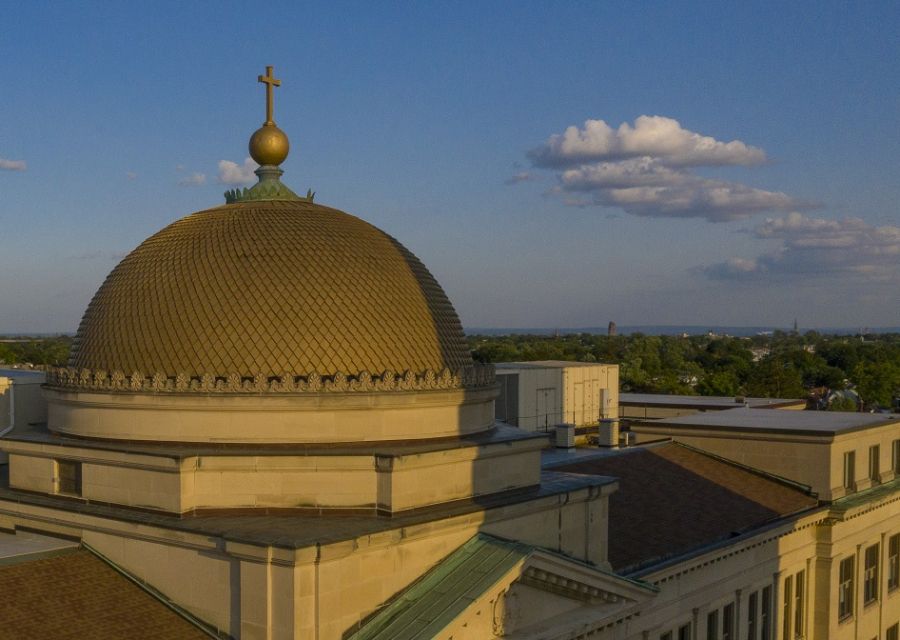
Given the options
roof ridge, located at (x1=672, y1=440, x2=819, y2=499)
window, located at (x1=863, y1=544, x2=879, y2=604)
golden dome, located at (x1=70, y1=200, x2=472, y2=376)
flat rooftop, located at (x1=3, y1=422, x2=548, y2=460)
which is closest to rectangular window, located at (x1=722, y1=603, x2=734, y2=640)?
roof ridge, located at (x1=672, y1=440, x2=819, y2=499)

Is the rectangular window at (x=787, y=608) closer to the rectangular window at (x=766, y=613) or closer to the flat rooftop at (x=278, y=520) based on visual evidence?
the rectangular window at (x=766, y=613)

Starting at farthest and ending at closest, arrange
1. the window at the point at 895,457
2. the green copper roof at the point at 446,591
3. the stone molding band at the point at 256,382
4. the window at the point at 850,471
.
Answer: the window at the point at 895,457, the window at the point at 850,471, the stone molding band at the point at 256,382, the green copper roof at the point at 446,591

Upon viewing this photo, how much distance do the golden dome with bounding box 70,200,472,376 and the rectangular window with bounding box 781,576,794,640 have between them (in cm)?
1746

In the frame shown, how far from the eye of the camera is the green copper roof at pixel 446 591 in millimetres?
20656

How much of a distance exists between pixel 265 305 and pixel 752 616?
828 inches

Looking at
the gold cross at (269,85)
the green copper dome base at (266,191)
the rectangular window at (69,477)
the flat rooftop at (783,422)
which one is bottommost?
the flat rooftop at (783,422)

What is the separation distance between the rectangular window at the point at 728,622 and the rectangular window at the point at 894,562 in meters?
14.5

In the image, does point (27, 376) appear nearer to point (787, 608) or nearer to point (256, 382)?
point (256, 382)

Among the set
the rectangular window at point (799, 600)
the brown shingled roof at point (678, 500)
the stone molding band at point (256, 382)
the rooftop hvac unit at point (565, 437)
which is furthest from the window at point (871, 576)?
the stone molding band at point (256, 382)

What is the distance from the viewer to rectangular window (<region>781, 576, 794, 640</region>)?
121 feet

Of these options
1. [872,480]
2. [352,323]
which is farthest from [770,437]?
[352,323]

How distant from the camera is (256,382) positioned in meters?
23.2

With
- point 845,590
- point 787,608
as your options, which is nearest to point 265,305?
point 787,608

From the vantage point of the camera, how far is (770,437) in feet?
133
